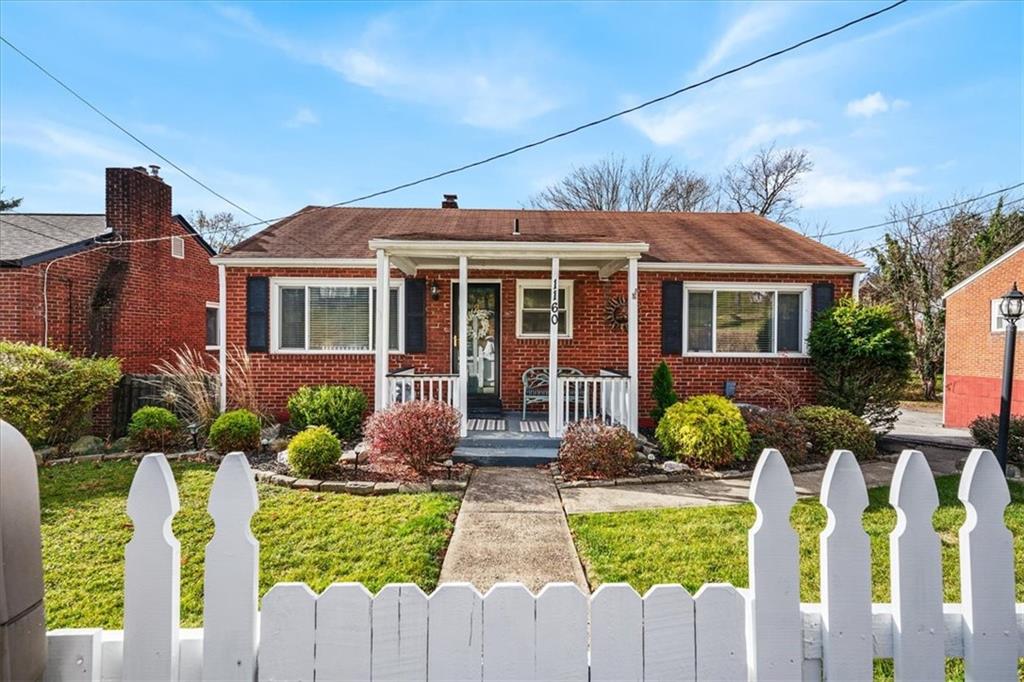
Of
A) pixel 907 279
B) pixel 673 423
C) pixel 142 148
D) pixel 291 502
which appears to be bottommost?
pixel 291 502

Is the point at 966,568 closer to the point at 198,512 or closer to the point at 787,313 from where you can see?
the point at 198,512

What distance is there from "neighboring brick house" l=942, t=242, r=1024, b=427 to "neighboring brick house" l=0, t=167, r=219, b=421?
2018cm

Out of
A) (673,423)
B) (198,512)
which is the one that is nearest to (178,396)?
(198,512)

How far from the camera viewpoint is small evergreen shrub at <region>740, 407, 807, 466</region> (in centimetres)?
659

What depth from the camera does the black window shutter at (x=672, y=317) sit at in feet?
30.0

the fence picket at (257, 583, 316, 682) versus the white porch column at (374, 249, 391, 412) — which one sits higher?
the white porch column at (374, 249, 391, 412)

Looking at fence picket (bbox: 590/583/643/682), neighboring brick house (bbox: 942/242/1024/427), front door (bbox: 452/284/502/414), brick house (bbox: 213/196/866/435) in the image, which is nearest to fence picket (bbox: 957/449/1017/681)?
fence picket (bbox: 590/583/643/682)

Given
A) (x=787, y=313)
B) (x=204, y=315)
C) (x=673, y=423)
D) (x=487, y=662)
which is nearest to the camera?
(x=487, y=662)

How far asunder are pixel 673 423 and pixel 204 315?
13.4 metres

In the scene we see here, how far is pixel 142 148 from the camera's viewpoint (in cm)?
1035

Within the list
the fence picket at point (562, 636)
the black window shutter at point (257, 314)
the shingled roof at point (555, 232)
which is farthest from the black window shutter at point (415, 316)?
the fence picket at point (562, 636)

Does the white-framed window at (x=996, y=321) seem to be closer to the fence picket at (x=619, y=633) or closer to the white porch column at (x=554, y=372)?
the white porch column at (x=554, y=372)

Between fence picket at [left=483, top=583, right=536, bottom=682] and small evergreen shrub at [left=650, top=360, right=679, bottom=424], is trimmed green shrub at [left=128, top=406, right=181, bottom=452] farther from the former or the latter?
fence picket at [left=483, top=583, right=536, bottom=682]

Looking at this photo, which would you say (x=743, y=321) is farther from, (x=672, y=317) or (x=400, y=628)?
(x=400, y=628)
